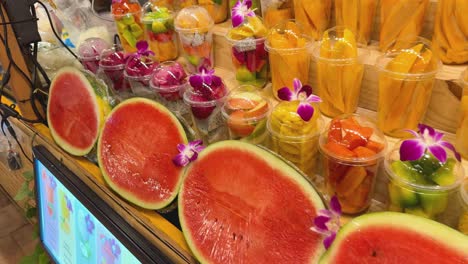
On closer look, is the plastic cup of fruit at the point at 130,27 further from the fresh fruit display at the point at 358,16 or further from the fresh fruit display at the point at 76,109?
the fresh fruit display at the point at 358,16

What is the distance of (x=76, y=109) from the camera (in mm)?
1465

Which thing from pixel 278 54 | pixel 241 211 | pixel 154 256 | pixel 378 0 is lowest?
pixel 154 256

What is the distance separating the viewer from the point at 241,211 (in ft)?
2.96

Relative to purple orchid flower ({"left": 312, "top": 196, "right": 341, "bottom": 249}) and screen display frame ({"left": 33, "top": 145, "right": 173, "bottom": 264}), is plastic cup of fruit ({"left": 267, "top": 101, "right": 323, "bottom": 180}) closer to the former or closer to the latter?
purple orchid flower ({"left": 312, "top": 196, "right": 341, "bottom": 249})

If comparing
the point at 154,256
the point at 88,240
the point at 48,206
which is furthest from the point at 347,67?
the point at 48,206

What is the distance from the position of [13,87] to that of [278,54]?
1.15 metres

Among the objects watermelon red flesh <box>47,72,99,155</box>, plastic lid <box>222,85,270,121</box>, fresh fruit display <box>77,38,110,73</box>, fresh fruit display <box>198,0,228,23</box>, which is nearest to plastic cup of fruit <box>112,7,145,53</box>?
fresh fruit display <box>77,38,110,73</box>

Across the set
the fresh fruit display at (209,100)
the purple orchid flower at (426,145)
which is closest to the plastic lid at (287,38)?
the fresh fruit display at (209,100)

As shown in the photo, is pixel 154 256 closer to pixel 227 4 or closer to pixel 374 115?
pixel 374 115

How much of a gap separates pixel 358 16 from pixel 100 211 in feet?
3.29

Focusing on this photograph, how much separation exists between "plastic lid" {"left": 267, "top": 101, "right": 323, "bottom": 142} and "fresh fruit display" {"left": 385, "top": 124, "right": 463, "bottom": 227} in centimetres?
22

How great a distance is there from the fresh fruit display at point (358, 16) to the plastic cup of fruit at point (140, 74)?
→ 68 cm

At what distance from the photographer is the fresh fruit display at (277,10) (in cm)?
138

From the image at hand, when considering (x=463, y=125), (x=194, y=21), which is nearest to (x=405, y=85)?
(x=463, y=125)
